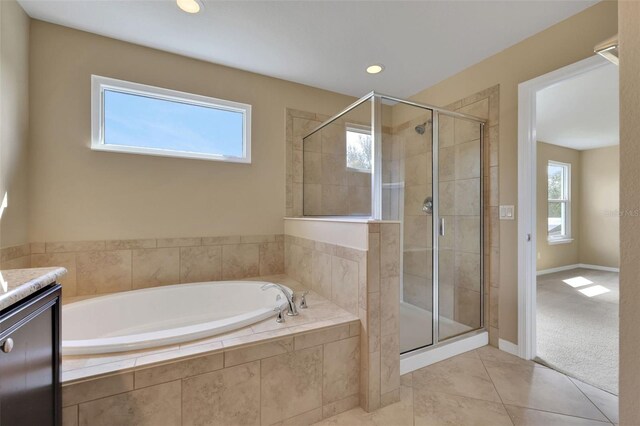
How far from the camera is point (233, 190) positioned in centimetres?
257

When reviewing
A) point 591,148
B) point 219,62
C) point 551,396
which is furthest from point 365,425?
point 591,148

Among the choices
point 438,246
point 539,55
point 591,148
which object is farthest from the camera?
point 591,148

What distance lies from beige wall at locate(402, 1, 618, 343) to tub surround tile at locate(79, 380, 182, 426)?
236cm

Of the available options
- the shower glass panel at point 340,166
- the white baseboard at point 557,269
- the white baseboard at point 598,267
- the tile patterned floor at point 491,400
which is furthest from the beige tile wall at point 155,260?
the white baseboard at point 598,267

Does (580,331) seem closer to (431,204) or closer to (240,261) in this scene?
(431,204)

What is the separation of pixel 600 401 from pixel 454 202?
5.07 ft

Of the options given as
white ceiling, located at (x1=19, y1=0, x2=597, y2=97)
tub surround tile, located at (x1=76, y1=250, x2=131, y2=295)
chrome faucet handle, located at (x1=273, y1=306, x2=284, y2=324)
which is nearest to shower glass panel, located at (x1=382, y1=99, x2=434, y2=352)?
white ceiling, located at (x1=19, y1=0, x2=597, y2=97)

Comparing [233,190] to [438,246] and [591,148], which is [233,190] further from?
[591,148]

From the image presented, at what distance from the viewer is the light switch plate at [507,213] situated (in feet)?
7.01

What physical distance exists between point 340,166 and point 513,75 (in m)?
1.56

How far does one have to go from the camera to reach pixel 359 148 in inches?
90.2

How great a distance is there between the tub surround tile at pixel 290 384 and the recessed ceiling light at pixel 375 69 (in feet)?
7.75

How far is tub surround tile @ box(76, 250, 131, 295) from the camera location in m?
2.07

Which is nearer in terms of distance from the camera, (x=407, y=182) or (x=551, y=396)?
(x=551, y=396)
